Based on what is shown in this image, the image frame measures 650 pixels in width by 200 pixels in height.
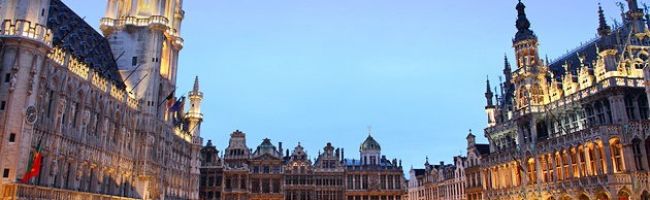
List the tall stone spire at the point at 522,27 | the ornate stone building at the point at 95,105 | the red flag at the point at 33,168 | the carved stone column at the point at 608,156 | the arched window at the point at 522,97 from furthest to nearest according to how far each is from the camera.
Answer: the tall stone spire at the point at 522,27 → the arched window at the point at 522,97 → the carved stone column at the point at 608,156 → the ornate stone building at the point at 95,105 → the red flag at the point at 33,168

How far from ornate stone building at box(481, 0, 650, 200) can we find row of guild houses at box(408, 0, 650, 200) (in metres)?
0.08

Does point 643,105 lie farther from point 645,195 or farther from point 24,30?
point 24,30

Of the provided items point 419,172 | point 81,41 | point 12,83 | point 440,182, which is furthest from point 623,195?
point 419,172

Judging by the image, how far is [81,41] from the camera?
163ft

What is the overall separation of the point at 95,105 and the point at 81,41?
29.6ft

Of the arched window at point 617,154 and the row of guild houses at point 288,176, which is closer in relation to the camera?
the arched window at point 617,154

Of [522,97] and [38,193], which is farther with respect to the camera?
[522,97]

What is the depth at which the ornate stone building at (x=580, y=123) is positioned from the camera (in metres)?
41.6

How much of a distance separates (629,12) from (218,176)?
213 feet

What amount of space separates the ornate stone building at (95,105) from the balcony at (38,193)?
7 cm

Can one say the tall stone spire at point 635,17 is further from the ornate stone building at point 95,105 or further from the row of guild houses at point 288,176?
the row of guild houses at point 288,176

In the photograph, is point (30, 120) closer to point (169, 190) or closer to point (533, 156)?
point (169, 190)

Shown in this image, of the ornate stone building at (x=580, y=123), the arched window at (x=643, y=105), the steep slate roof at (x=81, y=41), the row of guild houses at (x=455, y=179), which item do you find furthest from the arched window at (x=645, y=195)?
the steep slate roof at (x=81, y=41)

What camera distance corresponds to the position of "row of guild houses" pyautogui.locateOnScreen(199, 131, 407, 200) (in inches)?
3447
